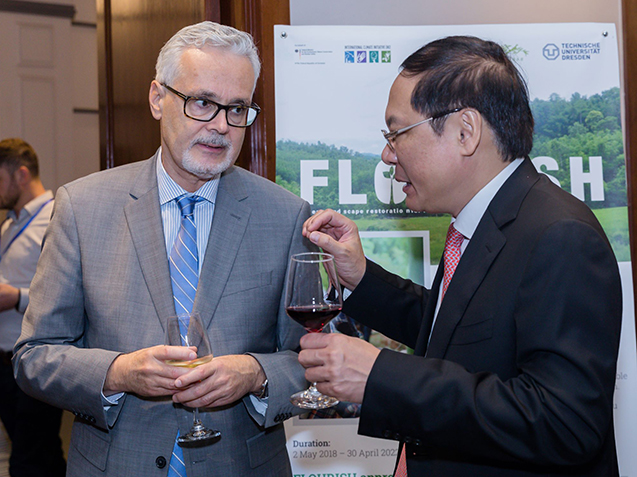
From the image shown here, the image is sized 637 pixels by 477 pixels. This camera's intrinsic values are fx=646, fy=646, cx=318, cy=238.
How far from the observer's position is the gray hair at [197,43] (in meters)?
1.77

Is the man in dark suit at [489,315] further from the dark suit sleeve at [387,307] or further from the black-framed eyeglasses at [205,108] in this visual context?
the black-framed eyeglasses at [205,108]

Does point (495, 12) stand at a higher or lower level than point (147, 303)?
higher

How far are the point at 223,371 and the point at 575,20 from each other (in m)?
2.35

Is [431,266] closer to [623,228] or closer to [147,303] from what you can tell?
[623,228]

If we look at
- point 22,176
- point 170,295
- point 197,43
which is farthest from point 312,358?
point 22,176

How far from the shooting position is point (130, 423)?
5.47 ft

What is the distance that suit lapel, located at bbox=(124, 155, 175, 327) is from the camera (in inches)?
66.3

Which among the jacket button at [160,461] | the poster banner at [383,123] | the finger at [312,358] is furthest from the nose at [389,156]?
the jacket button at [160,461]

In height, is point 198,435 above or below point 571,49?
below

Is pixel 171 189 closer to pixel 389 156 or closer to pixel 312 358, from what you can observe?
pixel 389 156

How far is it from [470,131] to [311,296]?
531 millimetres

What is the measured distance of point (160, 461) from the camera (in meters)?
1.62

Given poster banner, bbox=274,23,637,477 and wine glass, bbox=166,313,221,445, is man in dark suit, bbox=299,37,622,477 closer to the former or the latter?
wine glass, bbox=166,313,221,445

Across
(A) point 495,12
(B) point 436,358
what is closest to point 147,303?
(B) point 436,358
